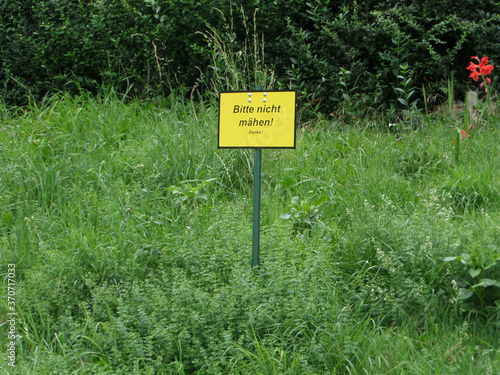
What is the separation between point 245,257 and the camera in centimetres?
300

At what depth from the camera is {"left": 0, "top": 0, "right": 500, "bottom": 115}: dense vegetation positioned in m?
5.42

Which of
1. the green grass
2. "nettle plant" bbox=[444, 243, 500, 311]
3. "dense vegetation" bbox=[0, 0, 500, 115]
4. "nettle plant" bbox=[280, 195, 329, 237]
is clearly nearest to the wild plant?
"dense vegetation" bbox=[0, 0, 500, 115]

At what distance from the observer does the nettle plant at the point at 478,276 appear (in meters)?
2.46

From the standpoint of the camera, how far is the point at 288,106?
9.46 ft

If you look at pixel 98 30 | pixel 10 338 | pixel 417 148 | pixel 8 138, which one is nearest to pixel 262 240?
pixel 10 338

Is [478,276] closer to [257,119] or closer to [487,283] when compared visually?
[487,283]

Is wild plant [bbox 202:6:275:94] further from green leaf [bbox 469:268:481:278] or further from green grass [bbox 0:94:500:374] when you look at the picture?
green leaf [bbox 469:268:481:278]

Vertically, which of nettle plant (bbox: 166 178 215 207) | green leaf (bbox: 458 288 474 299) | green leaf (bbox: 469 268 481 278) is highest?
nettle plant (bbox: 166 178 215 207)

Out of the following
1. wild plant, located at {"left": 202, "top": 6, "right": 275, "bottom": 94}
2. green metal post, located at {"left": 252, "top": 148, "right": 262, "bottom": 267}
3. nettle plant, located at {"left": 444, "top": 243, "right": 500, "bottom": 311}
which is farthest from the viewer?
wild plant, located at {"left": 202, "top": 6, "right": 275, "bottom": 94}

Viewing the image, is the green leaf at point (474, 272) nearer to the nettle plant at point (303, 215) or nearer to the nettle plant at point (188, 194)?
the nettle plant at point (303, 215)

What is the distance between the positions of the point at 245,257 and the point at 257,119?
0.82 m

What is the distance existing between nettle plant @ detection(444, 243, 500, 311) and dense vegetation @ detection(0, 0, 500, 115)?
3115 mm

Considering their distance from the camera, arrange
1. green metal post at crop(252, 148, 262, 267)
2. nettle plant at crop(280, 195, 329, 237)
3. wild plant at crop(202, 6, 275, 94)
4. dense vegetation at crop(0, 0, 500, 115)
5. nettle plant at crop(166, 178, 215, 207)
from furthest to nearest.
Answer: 1. dense vegetation at crop(0, 0, 500, 115)
2. wild plant at crop(202, 6, 275, 94)
3. nettle plant at crop(166, 178, 215, 207)
4. nettle plant at crop(280, 195, 329, 237)
5. green metal post at crop(252, 148, 262, 267)

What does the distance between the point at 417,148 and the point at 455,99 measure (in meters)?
1.64
